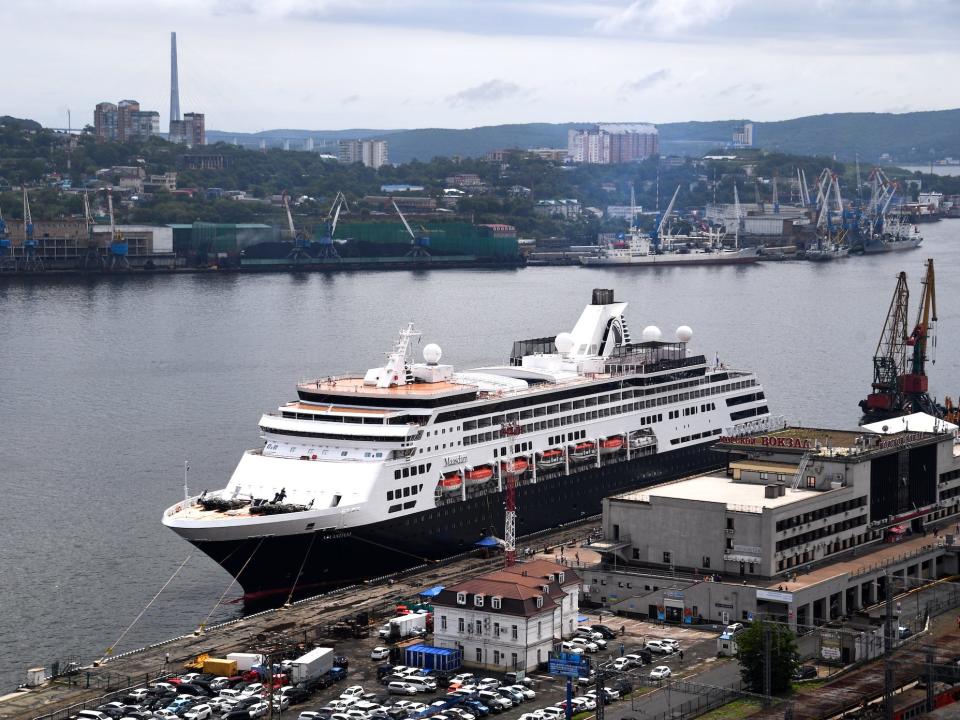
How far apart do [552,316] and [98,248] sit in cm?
4400

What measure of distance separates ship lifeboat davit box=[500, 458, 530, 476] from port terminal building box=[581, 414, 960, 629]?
390 cm

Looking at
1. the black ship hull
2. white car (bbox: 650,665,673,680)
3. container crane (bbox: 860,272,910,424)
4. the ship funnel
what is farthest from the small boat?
container crane (bbox: 860,272,910,424)

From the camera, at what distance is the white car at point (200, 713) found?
84.5ft

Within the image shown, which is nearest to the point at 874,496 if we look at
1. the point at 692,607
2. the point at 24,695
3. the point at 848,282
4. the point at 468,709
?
the point at 692,607

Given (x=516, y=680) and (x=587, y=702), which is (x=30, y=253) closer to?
(x=516, y=680)

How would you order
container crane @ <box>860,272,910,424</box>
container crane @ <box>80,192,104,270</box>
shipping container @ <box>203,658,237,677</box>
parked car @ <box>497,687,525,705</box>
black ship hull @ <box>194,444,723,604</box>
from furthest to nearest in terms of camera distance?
container crane @ <box>80,192,104,270</box> < container crane @ <box>860,272,910,424</box> < black ship hull @ <box>194,444,723,604</box> < shipping container @ <box>203,658,237,677</box> < parked car @ <box>497,687,525,705</box>

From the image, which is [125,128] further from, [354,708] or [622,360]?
[354,708]

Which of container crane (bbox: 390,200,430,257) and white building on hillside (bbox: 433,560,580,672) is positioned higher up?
container crane (bbox: 390,200,430,257)

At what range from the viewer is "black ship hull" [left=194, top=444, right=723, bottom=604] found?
33688 mm

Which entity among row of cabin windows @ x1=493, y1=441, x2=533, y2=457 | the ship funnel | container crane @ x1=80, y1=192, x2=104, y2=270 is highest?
the ship funnel

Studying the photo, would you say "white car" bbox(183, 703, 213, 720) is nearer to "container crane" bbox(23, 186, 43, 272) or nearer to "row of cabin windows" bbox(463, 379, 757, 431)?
"row of cabin windows" bbox(463, 379, 757, 431)

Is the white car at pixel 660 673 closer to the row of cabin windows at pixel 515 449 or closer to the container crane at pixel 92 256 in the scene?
the row of cabin windows at pixel 515 449

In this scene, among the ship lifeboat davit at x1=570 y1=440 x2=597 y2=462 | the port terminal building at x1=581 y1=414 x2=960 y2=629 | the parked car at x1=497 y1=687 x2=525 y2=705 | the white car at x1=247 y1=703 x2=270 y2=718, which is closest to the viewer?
the white car at x1=247 y1=703 x2=270 y2=718

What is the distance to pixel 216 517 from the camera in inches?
1319
